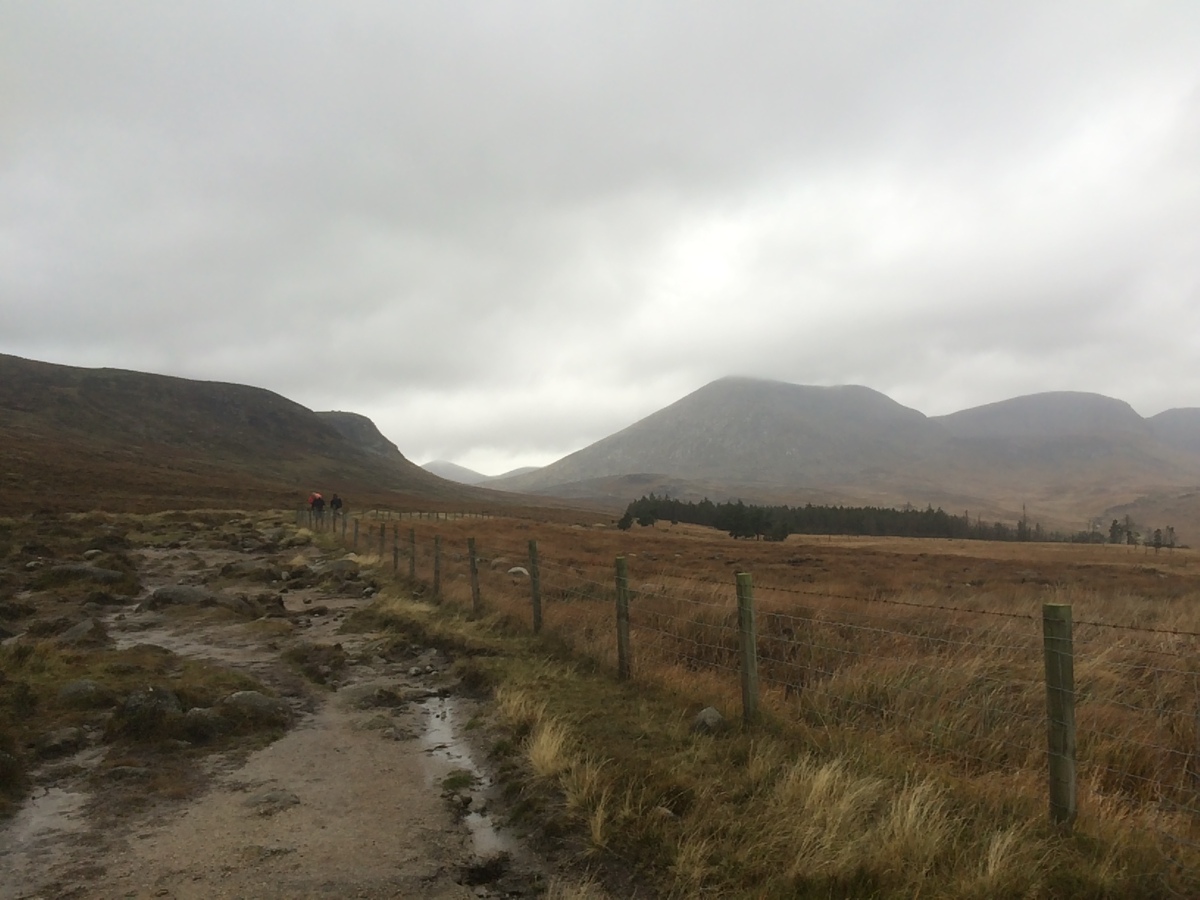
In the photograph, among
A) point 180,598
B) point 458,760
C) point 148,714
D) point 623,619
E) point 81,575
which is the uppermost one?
point 623,619

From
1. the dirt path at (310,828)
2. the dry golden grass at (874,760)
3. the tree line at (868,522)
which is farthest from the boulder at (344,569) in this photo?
the tree line at (868,522)

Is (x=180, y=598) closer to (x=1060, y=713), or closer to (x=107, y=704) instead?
(x=107, y=704)

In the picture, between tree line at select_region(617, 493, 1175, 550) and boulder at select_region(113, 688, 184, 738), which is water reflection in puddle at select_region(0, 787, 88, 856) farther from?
tree line at select_region(617, 493, 1175, 550)

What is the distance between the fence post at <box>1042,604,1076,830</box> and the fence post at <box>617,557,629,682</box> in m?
4.98

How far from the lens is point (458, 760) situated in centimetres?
716

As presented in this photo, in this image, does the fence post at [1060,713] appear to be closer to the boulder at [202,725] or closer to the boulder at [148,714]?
the boulder at [202,725]

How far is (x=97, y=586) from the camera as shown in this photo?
55.4ft

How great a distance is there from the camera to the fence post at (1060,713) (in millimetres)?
4816

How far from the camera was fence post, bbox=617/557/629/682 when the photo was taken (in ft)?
29.8

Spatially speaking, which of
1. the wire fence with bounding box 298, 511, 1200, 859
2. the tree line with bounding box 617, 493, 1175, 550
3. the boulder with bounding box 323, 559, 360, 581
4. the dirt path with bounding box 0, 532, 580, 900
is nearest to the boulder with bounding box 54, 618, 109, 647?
the dirt path with bounding box 0, 532, 580, 900

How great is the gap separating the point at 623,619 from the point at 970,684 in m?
4.03

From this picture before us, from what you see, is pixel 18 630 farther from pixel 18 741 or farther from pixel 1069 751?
pixel 1069 751

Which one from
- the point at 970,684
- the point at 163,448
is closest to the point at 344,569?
the point at 970,684

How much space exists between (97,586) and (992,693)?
739 inches
